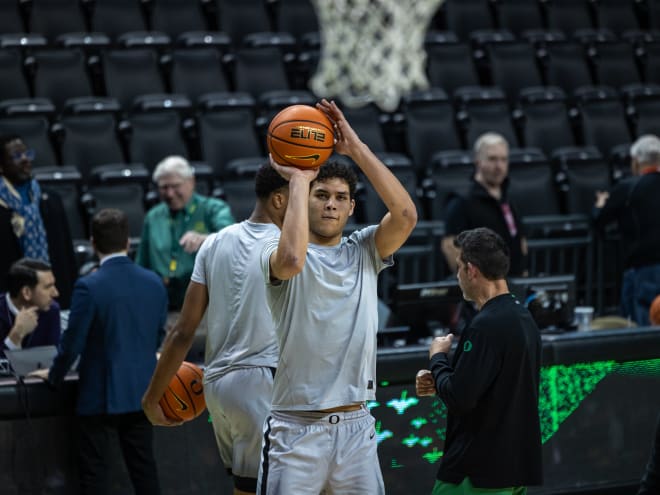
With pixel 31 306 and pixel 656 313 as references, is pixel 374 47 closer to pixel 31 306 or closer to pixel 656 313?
pixel 656 313

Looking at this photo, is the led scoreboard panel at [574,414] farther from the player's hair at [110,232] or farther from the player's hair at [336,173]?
the player's hair at [336,173]

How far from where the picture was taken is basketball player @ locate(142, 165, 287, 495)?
382cm

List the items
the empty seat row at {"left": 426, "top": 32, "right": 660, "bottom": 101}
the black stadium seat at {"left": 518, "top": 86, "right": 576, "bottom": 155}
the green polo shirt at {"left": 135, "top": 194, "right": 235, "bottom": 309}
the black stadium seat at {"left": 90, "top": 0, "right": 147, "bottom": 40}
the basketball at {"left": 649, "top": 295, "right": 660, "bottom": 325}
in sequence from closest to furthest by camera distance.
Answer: the basketball at {"left": 649, "top": 295, "right": 660, "bottom": 325}, the green polo shirt at {"left": 135, "top": 194, "right": 235, "bottom": 309}, the black stadium seat at {"left": 518, "top": 86, "right": 576, "bottom": 155}, the black stadium seat at {"left": 90, "top": 0, "right": 147, "bottom": 40}, the empty seat row at {"left": 426, "top": 32, "right": 660, "bottom": 101}

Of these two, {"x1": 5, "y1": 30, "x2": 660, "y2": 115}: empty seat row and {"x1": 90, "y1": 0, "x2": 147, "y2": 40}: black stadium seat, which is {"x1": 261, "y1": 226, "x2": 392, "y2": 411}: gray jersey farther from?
{"x1": 90, "y1": 0, "x2": 147, "y2": 40}: black stadium seat

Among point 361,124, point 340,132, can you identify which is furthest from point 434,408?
point 361,124

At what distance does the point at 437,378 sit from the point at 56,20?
7.41 metres

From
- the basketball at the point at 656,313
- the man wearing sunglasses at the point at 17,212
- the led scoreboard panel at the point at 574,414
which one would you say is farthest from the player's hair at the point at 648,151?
the man wearing sunglasses at the point at 17,212

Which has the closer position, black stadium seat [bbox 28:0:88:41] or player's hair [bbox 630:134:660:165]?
player's hair [bbox 630:134:660:165]

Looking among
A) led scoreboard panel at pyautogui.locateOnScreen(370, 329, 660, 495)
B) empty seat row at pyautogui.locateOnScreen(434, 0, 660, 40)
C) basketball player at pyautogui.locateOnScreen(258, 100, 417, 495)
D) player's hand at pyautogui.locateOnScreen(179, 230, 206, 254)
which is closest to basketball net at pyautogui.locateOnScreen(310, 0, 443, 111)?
empty seat row at pyautogui.locateOnScreen(434, 0, 660, 40)

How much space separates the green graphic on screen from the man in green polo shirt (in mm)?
1923

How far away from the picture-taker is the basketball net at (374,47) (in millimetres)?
10766

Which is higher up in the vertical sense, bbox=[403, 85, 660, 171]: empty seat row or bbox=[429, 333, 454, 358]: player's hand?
bbox=[403, 85, 660, 171]: empty seat row

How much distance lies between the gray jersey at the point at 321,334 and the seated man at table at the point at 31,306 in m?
2.07

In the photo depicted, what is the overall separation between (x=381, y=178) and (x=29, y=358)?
2124 mm
